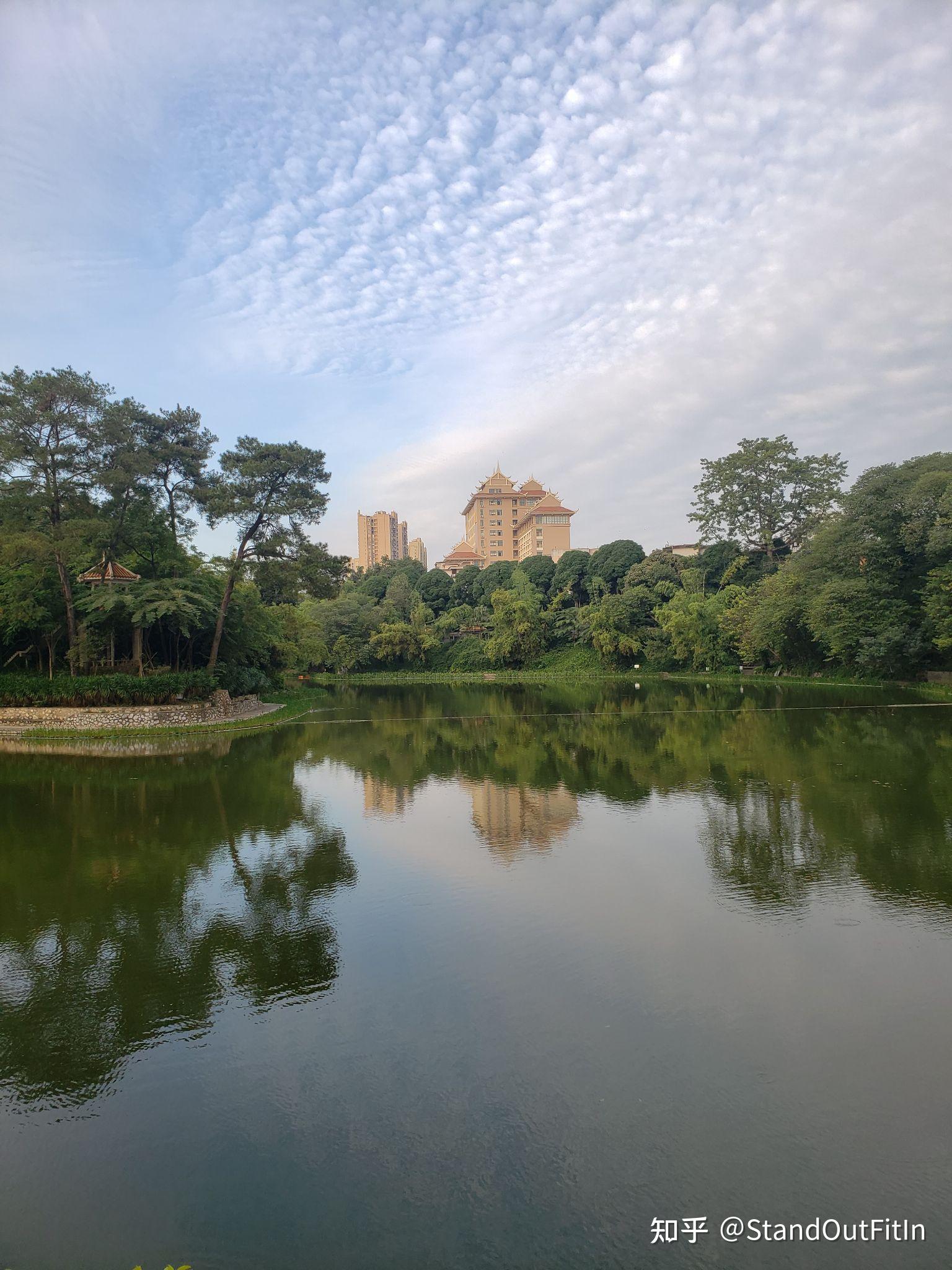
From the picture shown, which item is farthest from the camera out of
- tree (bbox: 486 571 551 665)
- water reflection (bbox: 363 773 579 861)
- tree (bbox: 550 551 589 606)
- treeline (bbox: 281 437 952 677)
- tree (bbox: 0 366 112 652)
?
tree (bbox: 550 551 589 606)

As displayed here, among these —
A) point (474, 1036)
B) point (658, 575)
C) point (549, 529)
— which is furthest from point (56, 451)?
point (549, 529)

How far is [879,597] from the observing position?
2644cm

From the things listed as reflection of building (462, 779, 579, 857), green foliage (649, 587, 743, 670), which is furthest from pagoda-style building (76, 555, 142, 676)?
green foliage (649, 587, 743, 670)

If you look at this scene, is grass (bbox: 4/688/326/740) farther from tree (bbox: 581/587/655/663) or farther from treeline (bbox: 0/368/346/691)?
tree (bbox: 581/587/655/663)

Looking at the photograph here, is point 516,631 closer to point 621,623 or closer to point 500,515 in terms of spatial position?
point 621,623

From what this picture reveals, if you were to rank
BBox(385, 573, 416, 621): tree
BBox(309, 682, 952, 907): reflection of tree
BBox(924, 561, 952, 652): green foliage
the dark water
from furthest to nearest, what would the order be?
BBox(385, 573, 416, 621): tree < BBox(924, 561, 952, 652): green foliage < BBox(309, 682, 952, 907): reflection of tree < the dark water

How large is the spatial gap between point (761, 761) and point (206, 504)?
16.5m

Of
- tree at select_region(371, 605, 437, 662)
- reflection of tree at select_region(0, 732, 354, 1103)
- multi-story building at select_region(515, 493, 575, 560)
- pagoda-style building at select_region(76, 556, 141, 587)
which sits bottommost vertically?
reflection of tree at select_region(0, 732, 354, 1103)

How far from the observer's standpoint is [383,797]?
444 inches

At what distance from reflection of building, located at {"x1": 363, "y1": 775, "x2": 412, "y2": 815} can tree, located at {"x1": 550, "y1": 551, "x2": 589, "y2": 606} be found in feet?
121

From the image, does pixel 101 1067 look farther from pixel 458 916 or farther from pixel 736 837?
pixel 736 837

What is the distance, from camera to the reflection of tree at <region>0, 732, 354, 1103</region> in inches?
176

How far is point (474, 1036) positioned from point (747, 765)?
9.86 meters

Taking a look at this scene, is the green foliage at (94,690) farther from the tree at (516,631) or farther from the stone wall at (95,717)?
the tree at (516,631)
